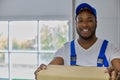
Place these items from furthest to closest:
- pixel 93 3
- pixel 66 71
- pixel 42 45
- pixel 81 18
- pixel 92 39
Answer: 1. pixel 42 45
2. pixel 93 3
3. pixel 92 39
4. pixel 81 18
5. pixel 66 71

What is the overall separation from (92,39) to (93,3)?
9.14ft

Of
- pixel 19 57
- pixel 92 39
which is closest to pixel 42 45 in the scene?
pixel 19 57

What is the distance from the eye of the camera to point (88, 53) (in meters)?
1.22

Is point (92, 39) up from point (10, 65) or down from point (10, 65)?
up

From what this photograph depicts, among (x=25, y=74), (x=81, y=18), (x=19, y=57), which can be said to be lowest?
(x=25, y=74)

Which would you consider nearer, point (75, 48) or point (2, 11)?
point (75, 48)

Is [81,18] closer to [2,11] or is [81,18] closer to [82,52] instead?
[82,52]

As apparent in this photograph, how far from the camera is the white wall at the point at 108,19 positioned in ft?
12.9

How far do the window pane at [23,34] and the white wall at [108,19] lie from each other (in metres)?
1.19

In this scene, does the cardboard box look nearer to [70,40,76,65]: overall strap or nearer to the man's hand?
the man's hand

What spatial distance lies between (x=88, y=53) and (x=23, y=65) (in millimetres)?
3286

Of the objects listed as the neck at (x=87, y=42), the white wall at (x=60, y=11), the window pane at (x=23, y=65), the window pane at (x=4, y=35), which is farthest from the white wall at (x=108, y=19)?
the neck at (x=87, y=42)

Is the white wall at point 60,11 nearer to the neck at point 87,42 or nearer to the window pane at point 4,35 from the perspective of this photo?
the window pane at point 4,35

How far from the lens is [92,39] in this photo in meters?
1.28
